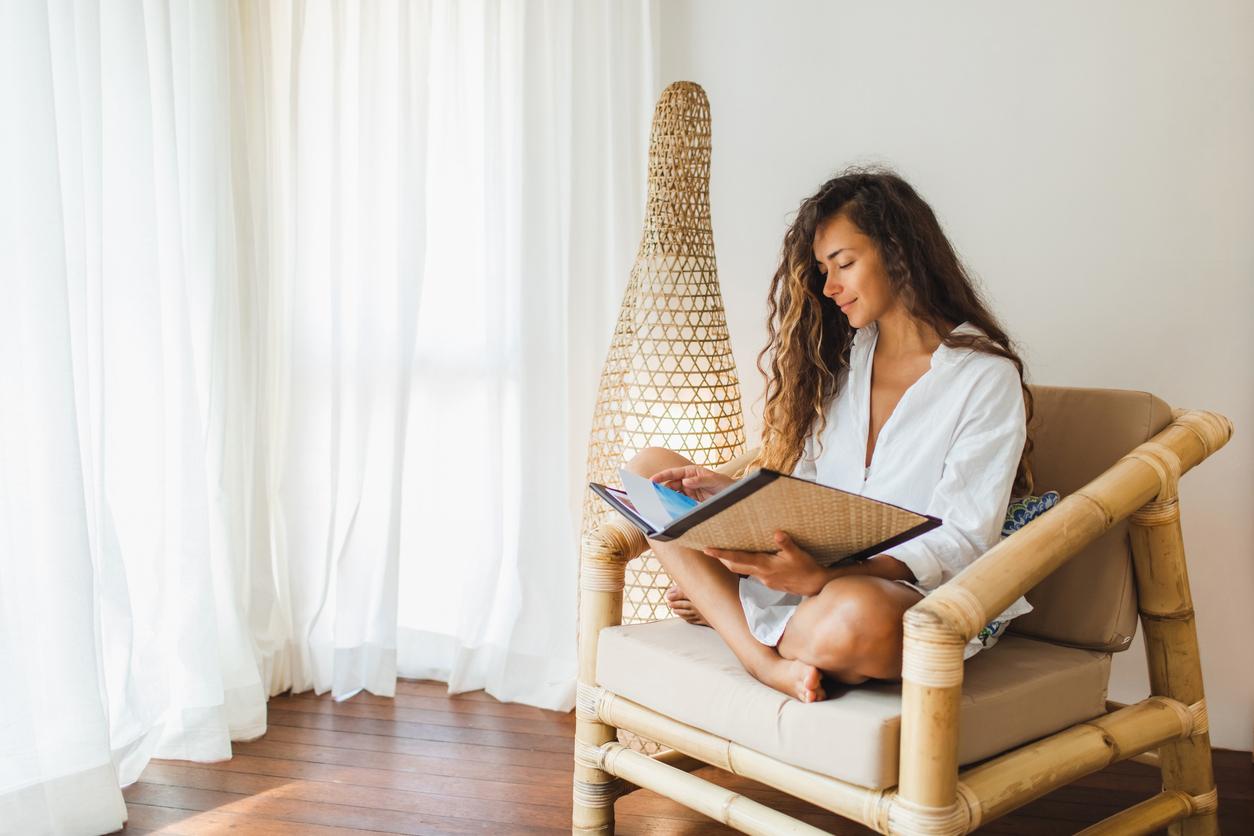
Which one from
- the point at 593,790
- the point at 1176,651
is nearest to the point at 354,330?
the point at 593,790

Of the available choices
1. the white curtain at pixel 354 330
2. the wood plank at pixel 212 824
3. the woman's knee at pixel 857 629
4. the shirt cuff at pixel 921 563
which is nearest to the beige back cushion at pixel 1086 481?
the shirt cuff at pixel 921 563

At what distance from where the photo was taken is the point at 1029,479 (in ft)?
5.82

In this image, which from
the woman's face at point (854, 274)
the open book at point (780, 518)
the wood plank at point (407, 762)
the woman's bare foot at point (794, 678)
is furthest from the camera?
the wood plank at point (407, 762)

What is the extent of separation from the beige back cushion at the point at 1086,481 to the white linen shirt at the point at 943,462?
105mm

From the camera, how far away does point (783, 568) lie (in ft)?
4.81

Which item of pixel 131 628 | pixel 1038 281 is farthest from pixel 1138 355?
pixel 131 628

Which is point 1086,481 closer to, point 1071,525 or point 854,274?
point 1071,525

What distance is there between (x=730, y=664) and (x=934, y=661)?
1.20 ft

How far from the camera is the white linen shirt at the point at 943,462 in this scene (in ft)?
5.08

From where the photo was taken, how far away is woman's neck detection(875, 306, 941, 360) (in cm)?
182

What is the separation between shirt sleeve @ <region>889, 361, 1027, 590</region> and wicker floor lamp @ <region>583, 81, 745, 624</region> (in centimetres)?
66

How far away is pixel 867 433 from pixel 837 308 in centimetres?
27

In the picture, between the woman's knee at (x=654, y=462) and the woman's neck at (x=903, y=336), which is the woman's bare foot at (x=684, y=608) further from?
the woman's neck at (x=903, y=336)

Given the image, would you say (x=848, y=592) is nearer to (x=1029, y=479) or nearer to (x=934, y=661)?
(x=934, y=661)
